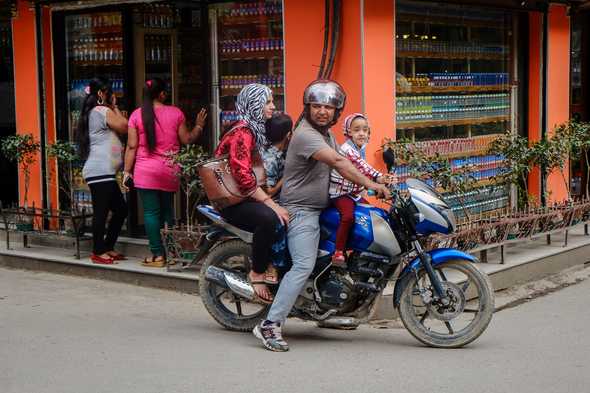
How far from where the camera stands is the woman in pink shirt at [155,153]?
9.76 metres

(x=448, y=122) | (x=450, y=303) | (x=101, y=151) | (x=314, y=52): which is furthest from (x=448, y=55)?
(x=450, y=303)

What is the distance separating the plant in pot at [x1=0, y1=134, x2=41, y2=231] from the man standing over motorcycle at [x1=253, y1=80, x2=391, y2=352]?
191 inches

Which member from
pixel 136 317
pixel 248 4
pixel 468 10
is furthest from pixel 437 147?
pixel 136 317

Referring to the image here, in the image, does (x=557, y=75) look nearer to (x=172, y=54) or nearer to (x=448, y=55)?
(x=448, y=55)

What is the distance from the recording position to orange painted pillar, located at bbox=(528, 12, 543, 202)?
11.9m

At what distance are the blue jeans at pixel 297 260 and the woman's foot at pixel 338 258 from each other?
135 mm

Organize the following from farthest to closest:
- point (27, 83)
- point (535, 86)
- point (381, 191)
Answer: point (535, 86), point (27, 83), point (381, 191)

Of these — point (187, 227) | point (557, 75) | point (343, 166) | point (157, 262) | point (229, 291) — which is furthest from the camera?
point (557, 75)

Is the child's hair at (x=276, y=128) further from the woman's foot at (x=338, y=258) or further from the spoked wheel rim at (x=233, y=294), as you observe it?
the woman's foot at (x=338, y=258)

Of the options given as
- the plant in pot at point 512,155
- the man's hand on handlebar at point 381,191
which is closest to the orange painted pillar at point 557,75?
the plant in pot at point 512,155

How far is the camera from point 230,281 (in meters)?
7.46

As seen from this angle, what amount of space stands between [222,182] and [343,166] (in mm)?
949

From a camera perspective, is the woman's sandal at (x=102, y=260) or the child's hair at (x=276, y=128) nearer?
the child's hair at (x=276, y=128)

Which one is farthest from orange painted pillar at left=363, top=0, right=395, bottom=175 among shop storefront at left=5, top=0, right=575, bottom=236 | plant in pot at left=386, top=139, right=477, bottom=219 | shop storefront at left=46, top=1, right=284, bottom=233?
shop storefront at left=46, top=1, right=284, bottom=233
